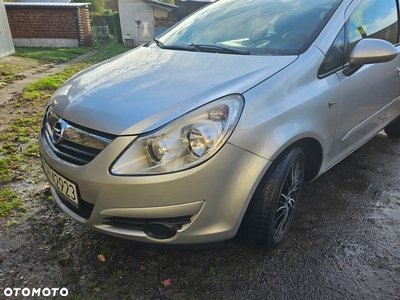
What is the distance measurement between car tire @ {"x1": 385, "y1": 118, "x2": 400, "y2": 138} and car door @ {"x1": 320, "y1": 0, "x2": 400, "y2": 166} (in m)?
0.80

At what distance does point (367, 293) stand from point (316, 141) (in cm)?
93

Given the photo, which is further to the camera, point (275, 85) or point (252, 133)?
point (275, 85)

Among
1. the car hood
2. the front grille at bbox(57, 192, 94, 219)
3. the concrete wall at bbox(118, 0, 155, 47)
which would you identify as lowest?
the concrete wall at bbox(118, 0, 155, 47)

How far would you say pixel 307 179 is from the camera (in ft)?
8.30

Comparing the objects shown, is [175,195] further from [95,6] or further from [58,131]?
[95,6]

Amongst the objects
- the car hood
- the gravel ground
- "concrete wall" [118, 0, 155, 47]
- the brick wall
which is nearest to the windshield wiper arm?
the car hood

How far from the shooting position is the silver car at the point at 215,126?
1612mm

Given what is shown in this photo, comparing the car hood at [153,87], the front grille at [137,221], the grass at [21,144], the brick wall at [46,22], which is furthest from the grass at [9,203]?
the brick wall at [46,22]

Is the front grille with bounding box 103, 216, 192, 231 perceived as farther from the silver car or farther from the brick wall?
the brick wall

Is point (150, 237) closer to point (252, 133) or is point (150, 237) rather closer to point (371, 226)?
point (252, 133)

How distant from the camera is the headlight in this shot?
1.60 meters

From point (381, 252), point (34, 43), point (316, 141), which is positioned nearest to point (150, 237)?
point (316, 141)

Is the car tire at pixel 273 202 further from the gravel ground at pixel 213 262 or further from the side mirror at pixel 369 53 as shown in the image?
the side mirror at pixel 369 53

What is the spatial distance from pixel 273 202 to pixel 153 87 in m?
0.94
